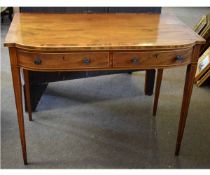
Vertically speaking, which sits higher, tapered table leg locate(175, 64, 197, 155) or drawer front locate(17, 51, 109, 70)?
drawer front locate(17, 51, 109, 70)

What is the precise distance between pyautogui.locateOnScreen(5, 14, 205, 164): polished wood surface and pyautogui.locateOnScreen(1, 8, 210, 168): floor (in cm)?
33

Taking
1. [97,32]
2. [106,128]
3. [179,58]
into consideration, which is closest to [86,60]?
[97,32]

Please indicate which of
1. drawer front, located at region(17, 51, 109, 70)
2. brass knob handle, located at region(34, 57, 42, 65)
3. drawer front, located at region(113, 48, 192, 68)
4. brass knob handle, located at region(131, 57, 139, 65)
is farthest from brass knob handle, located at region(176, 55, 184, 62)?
brass knob handle, located at region(34, 57, 42, 65)

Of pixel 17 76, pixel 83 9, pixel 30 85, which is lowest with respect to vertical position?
pixel 30 85

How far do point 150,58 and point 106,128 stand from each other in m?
0.74

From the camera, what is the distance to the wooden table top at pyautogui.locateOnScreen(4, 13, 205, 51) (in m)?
1.15

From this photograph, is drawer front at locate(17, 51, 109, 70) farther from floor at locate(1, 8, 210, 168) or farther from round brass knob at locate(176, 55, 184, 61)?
floor at locate(1, 8, 210, 168)

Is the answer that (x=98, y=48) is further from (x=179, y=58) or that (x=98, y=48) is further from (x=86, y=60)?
(x=179, y=58)

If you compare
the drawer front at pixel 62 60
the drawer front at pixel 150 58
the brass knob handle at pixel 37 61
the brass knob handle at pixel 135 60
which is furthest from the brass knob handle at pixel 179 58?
the brass knob handle at pixel 37 61

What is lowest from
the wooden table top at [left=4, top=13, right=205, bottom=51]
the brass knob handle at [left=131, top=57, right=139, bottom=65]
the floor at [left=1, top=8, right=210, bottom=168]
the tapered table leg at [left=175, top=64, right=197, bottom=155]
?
the floor at [left=1, top=8, right=210, bottom=168]
